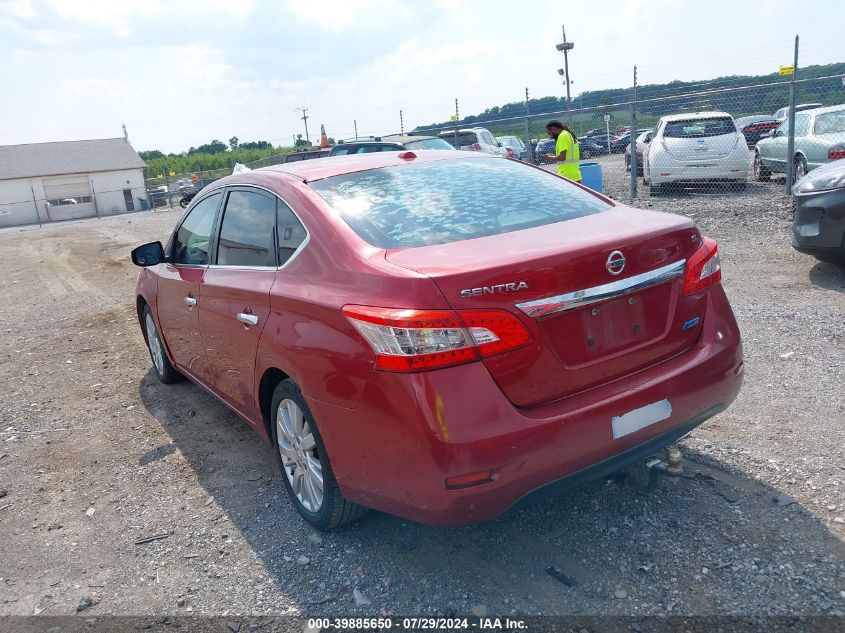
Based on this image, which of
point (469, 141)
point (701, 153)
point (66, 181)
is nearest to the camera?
point (701, 153)

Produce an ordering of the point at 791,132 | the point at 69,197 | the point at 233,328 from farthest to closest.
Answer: the point at 69,197, the point at 791,132, the point at 233,328

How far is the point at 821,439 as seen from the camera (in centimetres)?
379

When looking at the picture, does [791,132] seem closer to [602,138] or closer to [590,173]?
[590,173]

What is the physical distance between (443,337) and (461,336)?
6cm

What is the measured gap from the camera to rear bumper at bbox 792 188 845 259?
642 cm

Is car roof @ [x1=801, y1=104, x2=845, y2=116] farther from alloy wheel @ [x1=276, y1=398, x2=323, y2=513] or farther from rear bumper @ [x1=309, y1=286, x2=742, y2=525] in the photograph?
alloy wheel @ [x1=276, y1=398, x2=323, y2=513]

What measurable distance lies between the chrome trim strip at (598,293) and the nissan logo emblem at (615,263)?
0.14ft

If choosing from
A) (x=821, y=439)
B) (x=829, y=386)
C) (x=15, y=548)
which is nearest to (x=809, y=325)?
(x=829, y=386)

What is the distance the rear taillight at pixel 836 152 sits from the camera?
1139cm

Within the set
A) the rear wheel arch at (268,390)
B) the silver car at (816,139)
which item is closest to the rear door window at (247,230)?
the rear wheel arch at (268,390)

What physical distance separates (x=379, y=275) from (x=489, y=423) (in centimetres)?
69

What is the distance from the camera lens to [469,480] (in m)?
2.56

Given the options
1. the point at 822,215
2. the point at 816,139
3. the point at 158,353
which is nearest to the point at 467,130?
the point at 816,139

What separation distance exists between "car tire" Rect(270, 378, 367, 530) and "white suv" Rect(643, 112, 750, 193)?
12.0 meters
